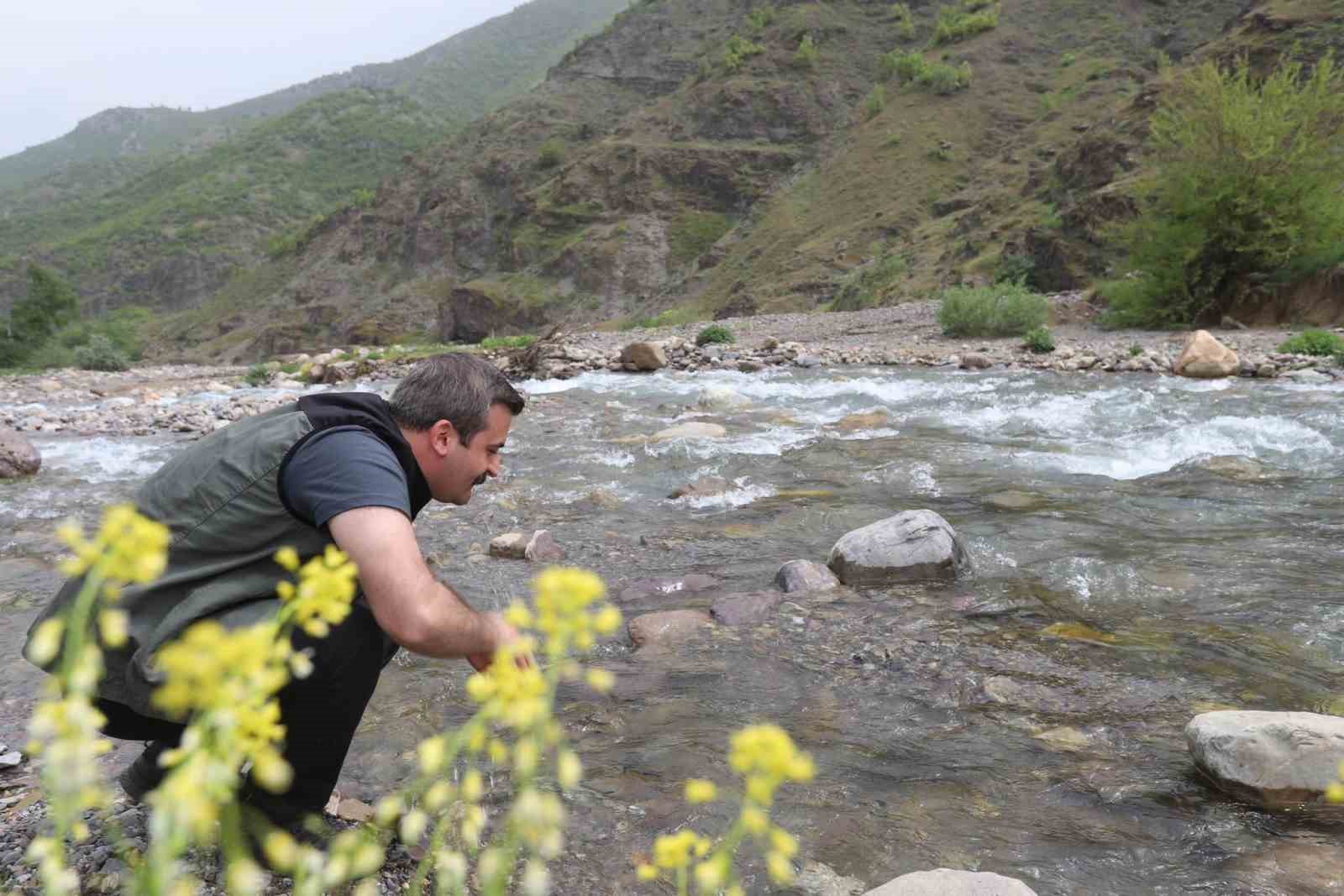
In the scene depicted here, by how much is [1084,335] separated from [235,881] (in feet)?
54.9

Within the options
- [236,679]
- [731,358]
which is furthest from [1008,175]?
[236,679]

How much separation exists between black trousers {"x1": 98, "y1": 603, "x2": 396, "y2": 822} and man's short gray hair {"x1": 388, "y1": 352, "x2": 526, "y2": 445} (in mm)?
545

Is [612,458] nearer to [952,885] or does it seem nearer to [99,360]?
[952,885]

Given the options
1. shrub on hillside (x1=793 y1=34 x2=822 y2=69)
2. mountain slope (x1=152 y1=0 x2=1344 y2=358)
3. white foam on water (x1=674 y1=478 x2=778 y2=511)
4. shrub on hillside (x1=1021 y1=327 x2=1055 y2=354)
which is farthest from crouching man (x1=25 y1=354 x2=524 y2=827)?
shrub on hillside (x1=793 y1=34 x2=822 y2=69)

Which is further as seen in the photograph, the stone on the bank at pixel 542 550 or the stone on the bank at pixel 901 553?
the stone on the bank at pixel 542 550

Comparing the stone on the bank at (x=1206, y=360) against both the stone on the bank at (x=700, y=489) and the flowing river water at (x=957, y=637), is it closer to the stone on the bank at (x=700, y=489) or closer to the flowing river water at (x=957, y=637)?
the flowing river water at (x=957, y=637)

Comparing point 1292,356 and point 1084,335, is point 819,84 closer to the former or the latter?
point 1084,335

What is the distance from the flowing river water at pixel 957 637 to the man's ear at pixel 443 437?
3.93 ft

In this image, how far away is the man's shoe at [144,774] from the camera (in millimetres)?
2398

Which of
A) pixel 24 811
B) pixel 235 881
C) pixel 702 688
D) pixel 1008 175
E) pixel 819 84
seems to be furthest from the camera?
pixel 819 84

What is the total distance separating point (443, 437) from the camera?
2396mm

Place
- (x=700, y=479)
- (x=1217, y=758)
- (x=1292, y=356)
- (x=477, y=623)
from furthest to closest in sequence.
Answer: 1. (x=1292, y=356)
2. (x=700, y=479)
3. (x=1217, y=758)
4. (x=477, y=623)

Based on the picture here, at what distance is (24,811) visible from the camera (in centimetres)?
245

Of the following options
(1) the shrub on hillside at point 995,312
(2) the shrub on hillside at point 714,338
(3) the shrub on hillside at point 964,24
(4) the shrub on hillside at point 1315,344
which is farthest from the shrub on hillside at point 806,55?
(4) the shrub on hillside at point 1315,344
